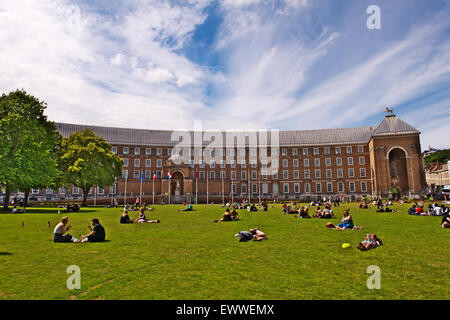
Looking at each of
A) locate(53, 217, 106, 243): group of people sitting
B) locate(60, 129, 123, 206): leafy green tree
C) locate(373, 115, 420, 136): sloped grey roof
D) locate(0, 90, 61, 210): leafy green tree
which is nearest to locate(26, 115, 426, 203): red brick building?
locate(373, 115, 420, 136): sloped grey roof

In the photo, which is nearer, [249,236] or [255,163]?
[249,236]

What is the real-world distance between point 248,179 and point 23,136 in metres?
56.8

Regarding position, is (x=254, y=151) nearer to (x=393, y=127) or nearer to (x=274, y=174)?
(x=274, y=174)

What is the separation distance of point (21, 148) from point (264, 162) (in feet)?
201

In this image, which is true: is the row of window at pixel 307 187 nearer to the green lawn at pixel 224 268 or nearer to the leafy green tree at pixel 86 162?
the leafy green tree at pixel 86 162

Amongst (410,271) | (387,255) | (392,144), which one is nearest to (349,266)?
(410,271)

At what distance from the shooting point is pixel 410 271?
823cm

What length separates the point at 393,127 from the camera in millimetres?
72625

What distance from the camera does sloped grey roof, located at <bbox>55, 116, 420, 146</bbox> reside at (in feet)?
259

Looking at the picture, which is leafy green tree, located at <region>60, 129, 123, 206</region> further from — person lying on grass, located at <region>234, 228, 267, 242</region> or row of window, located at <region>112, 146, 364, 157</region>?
person lying on grass, located at <region>234, 228, 267, 242</region>

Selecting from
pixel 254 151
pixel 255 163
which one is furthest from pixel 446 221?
pixel 254 151

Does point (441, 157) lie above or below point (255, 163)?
above

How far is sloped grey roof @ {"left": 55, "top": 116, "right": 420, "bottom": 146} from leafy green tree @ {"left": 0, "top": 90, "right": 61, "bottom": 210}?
40466mm
